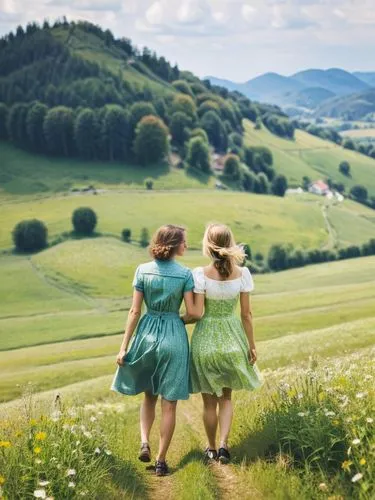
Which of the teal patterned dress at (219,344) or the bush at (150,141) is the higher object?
the teal patterned dress at (219,344)

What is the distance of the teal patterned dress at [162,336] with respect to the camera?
10945mm

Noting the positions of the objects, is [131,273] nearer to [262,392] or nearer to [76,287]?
[76,287]

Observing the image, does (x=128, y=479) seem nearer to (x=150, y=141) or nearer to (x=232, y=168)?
(x=150, y=141)

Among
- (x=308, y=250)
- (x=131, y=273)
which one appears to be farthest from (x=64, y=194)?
(x=308, y=250)

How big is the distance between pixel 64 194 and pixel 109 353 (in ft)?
390

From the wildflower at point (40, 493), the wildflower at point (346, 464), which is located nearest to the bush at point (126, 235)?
the wildflower at point (346, 464)

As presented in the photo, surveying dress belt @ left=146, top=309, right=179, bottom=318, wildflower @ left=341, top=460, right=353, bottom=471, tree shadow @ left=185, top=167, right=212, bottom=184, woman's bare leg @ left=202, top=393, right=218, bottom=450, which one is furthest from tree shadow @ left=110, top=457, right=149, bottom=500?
tree shadow @ left=185, top=167, right=212, bottom=184

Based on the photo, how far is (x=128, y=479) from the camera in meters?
9.59

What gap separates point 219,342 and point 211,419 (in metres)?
1.30

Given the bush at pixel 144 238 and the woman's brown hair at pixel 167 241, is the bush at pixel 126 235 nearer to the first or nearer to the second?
the bush at pixel 144 238

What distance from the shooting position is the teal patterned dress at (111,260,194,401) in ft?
35.9

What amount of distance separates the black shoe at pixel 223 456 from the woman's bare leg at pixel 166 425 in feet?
2.72

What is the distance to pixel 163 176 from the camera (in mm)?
180875

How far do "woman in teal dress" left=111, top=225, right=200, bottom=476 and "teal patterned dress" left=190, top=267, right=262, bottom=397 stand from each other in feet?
1.00
